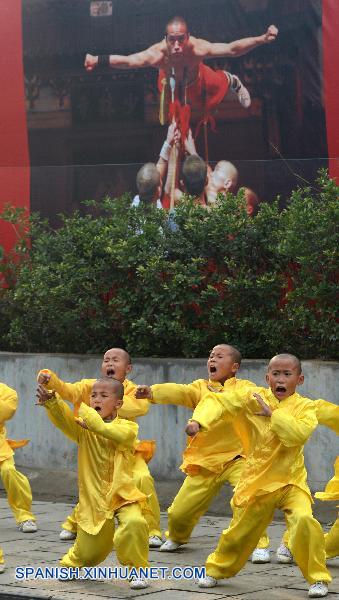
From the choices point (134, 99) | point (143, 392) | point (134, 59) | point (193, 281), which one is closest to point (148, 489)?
point (143, 392)

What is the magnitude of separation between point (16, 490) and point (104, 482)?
240 cm

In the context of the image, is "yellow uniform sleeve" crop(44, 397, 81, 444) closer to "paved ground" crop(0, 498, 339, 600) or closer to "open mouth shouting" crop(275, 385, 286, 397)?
"paved ground" crop(0, 498, 339, 600)

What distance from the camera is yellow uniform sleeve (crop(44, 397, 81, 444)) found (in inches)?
347

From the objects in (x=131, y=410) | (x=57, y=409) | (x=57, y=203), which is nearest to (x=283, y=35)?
(x=57, y=203)

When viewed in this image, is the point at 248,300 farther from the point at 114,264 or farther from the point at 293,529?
the point at 293,529

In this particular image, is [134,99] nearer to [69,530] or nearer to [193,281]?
[193,281]

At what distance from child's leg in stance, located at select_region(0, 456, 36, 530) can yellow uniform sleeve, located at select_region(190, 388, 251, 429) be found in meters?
2.97

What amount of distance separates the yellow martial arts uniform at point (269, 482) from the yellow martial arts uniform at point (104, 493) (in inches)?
20.7

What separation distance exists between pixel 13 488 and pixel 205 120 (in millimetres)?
6259

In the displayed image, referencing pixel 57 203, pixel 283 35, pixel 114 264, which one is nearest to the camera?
pixel 114 264

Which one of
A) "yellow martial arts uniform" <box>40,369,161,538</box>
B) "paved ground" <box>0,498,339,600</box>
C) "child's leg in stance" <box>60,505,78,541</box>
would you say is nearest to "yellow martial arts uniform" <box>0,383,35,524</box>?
"paved ground" <box>0,498,339,600</box>

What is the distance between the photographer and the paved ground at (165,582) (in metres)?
8.43

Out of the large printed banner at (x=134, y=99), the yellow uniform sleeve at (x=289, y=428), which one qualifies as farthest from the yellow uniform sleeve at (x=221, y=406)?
the large printed banner at (x=134, y=99)

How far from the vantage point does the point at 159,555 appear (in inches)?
389
